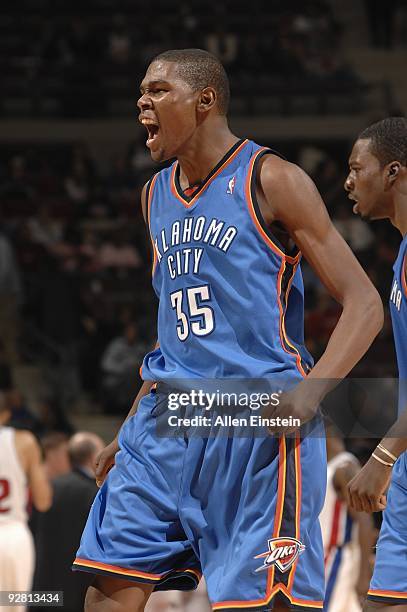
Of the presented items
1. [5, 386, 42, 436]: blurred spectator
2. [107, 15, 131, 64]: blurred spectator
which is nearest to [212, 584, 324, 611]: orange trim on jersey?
[5, 386, 42, 436]: blurred spectator

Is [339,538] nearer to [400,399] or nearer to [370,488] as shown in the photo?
[400,399]

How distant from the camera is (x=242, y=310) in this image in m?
3.26

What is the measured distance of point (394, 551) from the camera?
3549 mm

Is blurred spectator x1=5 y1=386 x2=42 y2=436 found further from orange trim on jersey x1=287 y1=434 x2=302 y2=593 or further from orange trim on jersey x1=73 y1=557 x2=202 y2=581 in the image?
orange trim on jersey x1=287 y1=434 x2=302 y2=593

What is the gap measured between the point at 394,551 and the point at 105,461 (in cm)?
91

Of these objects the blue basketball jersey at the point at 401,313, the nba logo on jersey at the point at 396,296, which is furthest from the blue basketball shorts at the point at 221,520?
the nba logo on jersey at the point at 396,296

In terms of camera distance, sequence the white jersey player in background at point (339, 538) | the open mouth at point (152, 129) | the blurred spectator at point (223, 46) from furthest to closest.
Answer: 1. the blurred spectator at point (223, 46)
2. the white jersey player in background at point (339, 538)
3. the open mouth at point (152, 129)

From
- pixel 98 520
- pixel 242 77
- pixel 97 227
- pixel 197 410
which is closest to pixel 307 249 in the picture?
pixel 197 410

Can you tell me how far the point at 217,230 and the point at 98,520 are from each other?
2.87 feet

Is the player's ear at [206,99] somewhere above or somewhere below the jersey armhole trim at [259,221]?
above

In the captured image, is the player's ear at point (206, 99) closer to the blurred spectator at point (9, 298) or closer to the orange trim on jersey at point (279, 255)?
the orange trim on jersey at point (279, 255)

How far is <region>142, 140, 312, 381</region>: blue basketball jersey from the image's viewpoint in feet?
10.7

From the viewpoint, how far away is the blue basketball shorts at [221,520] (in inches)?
122

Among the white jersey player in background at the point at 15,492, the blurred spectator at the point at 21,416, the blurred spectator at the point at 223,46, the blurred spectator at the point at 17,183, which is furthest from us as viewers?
the blurred spectator at the point at 223,46
